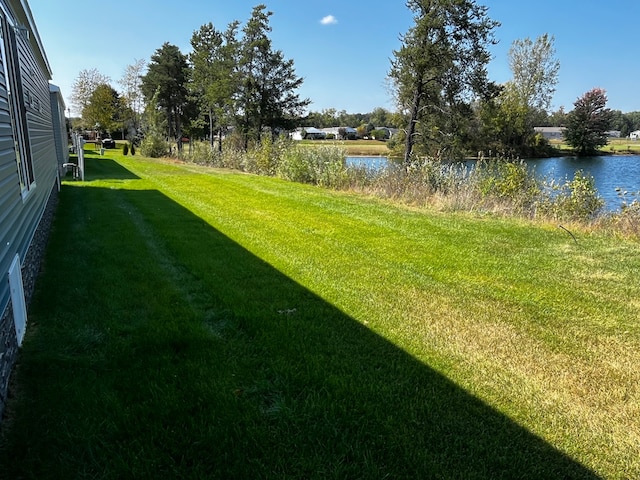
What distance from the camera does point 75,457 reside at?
1.79 m

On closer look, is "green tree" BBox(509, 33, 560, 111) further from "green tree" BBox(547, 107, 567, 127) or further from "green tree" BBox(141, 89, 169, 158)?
"green tree" BBox(141, 89, 169, 158)

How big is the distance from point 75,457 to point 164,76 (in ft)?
99.5

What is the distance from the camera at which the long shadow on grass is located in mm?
1799

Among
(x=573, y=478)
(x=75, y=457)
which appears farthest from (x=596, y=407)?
(x=75, y=457)

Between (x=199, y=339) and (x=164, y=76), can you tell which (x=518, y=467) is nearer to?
(x=199, y=339)

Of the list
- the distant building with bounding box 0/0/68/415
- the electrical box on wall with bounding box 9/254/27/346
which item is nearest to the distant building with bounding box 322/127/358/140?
the distant building with bounding box 0/0/68/415

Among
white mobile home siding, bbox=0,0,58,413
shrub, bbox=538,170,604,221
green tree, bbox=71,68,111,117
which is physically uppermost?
green tree, bbox=71,68,111,117

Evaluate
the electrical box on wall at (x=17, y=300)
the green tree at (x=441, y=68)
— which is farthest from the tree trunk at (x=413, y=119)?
the electrical box on wall at (x=17, y=300)

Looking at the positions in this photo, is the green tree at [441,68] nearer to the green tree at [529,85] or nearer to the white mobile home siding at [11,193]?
the white mobile home siding at [11,193]

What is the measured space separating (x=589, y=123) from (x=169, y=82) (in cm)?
3423

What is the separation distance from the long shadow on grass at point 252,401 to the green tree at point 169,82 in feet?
88.7

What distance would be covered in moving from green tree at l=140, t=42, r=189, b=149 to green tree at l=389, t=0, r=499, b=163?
18.9 metres

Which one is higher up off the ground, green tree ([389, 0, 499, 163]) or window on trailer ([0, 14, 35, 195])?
green tree ([389, 0, 499, 163])

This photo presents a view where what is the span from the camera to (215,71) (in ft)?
70.7
